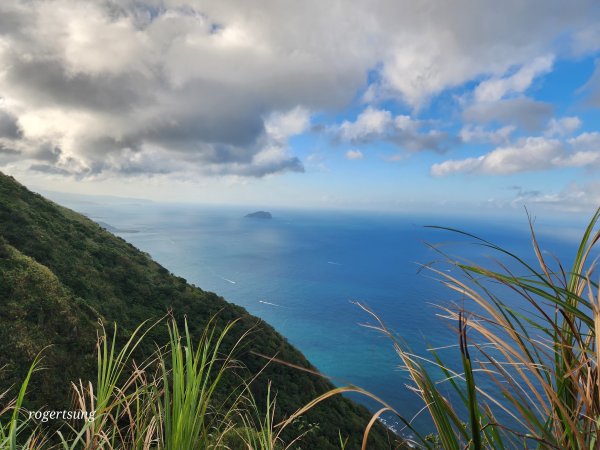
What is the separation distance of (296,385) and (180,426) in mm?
26750

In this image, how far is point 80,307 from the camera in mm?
18078

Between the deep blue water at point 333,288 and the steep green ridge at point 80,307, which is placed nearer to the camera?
the steep green ridge at point 80,307

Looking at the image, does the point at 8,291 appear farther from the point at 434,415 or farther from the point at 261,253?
the point at 261,253

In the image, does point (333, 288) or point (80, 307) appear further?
point (333, 288)

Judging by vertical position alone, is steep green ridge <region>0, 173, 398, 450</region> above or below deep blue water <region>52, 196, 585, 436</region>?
above

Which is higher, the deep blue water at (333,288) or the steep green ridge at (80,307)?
the steep green ridge at (80,307)

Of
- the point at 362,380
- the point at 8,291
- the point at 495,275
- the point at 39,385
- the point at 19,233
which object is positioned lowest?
the point at 362,380

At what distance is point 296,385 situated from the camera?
83.4 feet

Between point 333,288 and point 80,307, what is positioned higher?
point 80,307

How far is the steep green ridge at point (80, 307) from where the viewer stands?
13414 millimetres

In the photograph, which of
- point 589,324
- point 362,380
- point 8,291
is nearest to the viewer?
point 589,324

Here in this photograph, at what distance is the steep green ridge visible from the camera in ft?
44.0

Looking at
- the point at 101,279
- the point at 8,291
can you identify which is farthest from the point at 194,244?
the point at 8,291

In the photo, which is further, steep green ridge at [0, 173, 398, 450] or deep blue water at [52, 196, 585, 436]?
deep blue water at [52, 196, 585, 436]
